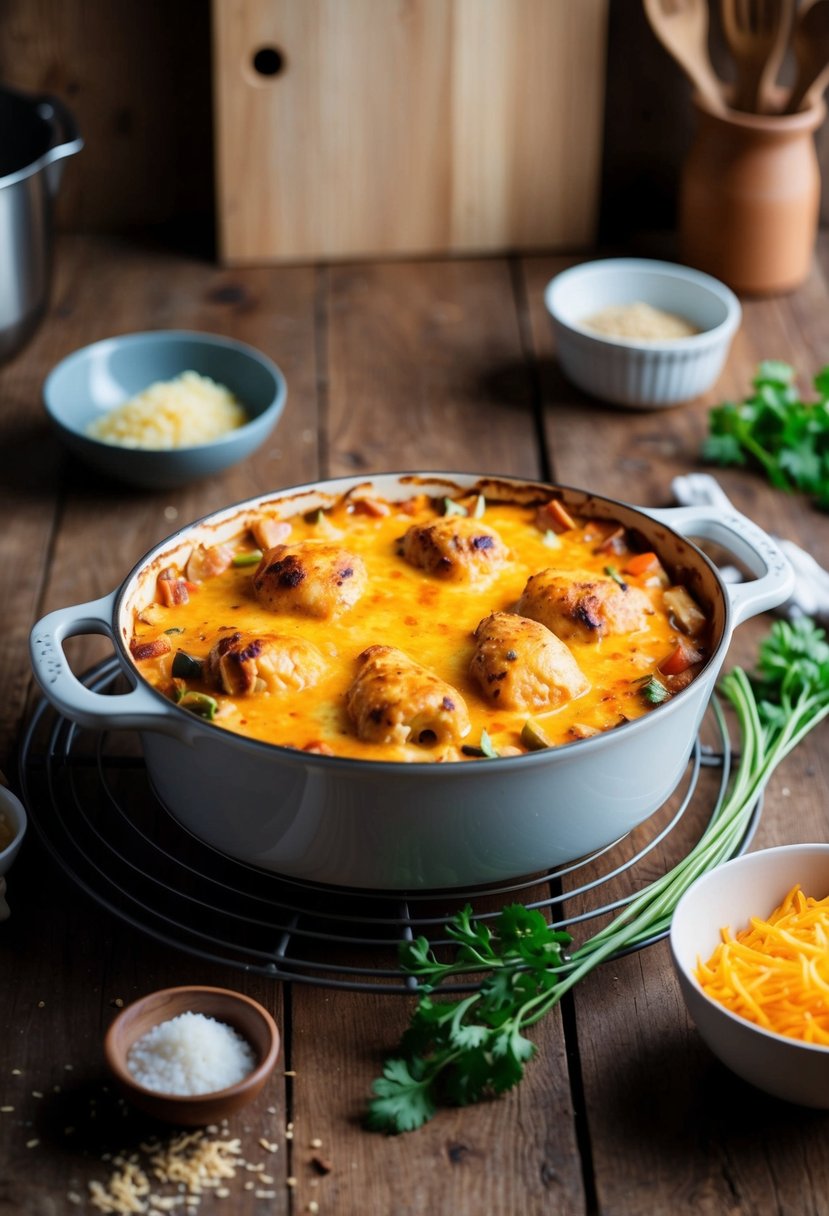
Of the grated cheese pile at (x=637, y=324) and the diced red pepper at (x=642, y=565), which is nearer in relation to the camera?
the diced red pepper at (x=642, y=565)

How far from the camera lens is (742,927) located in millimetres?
2260

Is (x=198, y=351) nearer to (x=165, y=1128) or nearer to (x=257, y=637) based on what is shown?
(x=257, y=637)

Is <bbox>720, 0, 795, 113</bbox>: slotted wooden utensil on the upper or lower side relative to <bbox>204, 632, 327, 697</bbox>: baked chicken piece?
upper

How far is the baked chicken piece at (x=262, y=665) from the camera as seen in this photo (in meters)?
2.37

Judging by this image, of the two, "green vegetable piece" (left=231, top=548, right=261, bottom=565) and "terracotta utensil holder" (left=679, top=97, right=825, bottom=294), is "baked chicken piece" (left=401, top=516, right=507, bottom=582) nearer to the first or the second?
"green vegetable piece" (left=231, top=548, right=261, bottom=565)

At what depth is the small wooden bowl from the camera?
199 centimetres

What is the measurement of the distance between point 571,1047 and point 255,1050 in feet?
1.56

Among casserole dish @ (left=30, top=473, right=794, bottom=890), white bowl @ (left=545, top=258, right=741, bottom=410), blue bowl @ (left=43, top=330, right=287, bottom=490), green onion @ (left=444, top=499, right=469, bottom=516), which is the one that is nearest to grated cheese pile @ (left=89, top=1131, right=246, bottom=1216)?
casserole dish @ (left=30, top=473, right=794, bottom=890)

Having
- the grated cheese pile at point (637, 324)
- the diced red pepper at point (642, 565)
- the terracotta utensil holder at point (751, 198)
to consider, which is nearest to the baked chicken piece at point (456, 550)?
the diced red pepper at point (642, 565)

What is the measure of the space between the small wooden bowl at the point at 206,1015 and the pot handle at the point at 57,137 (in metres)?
2.43

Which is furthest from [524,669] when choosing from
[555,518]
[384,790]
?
[555,518]

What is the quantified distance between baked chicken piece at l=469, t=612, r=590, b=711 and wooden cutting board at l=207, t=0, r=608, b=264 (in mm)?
2772

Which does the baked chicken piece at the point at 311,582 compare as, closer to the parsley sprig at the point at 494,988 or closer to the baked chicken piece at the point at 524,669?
the baked chicken piece at the point at 524,669

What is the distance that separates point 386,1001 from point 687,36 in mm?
3273
